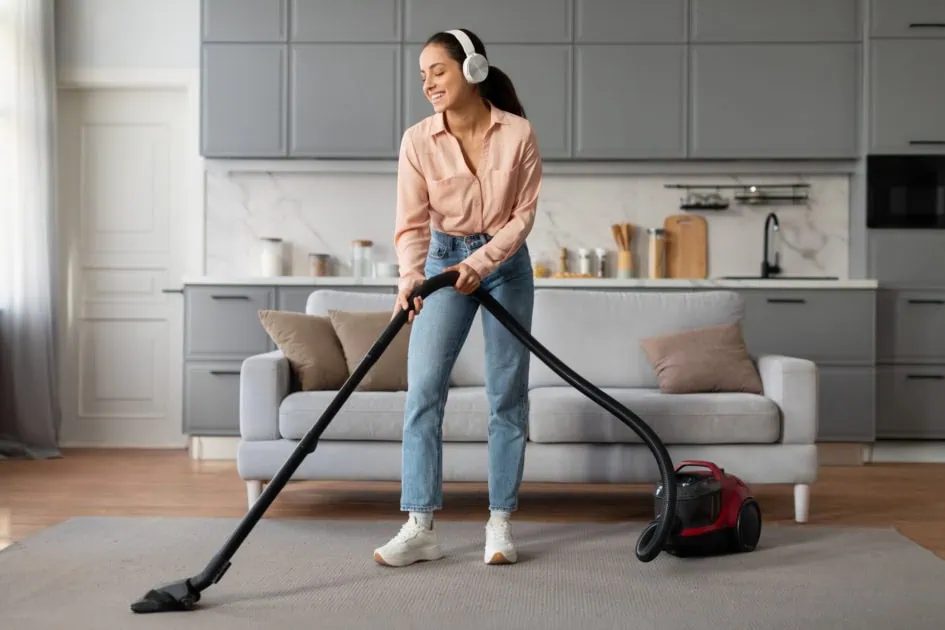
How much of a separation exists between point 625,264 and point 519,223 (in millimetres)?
2783

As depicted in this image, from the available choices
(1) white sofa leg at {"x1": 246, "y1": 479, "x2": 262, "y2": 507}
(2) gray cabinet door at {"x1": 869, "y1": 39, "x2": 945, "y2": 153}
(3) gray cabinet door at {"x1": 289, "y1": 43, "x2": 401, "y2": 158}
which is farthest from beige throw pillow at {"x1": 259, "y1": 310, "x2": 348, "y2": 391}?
(2) gray cabinet door at {"x1": 869, "y1": 39, "x2": 945, "y2": 153}

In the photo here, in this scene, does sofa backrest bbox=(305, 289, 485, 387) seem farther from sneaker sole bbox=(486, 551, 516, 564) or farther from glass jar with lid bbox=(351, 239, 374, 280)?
glass jar with lid bbox=(351, 239, 374, 280)

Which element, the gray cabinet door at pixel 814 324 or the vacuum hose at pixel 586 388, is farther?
the gray cabinet door at pixel 814 324

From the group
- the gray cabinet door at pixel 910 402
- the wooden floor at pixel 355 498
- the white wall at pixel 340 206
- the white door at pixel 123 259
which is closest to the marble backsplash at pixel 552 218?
the white wall at pixel 340 206

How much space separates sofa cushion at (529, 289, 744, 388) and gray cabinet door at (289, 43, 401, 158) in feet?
5.29

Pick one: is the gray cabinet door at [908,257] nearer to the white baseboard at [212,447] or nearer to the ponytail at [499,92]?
the ponytail at [499,92]

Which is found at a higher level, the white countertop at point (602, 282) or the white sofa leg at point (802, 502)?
the white countertop at point (602, 282)

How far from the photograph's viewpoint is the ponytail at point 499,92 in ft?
8.36

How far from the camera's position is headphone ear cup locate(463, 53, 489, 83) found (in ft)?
7.70

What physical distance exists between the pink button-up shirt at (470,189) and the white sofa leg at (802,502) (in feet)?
4.65

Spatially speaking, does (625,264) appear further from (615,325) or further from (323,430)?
(323,430)

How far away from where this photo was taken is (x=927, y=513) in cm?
341

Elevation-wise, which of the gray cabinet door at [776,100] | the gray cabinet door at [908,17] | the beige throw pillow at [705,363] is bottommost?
the beige throw pillow at [705,363]

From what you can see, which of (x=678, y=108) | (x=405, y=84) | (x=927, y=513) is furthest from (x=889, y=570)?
(x=405, y=84)
